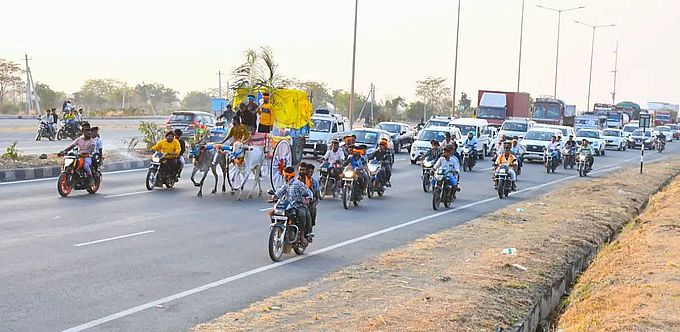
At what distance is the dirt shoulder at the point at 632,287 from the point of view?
944cm

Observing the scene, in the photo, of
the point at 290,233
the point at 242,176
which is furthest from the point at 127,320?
the point at 242,176

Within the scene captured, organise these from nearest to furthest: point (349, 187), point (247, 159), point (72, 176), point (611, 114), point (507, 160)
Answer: point (72, 176) < point (349, 187) < point (247, 159) < point (507, 160) < point (611, 114)

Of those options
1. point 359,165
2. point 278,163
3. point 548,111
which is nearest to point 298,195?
point 278,163

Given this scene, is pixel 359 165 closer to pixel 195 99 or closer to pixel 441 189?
pixel 441 189

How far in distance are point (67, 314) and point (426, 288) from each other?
13.3 ft

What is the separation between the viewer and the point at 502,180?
23734mm

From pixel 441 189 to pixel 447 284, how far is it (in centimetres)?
966

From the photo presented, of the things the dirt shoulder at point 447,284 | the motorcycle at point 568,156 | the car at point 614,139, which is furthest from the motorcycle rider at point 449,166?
the car at point 614,139

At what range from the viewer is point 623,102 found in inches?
4094

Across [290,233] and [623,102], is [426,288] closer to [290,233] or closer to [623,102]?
[290,233]

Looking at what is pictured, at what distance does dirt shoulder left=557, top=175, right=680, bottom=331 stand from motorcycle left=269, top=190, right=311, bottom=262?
3.76m

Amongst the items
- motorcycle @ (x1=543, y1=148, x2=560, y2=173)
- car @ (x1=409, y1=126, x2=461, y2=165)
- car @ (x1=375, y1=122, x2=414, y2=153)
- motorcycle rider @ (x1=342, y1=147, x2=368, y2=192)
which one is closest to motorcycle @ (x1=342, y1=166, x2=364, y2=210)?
motorcycle rider @ (x1=342, y1=147, x2=368, y2=192)

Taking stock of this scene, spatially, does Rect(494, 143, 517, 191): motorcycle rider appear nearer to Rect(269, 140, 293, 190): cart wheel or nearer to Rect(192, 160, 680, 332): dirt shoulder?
Rect(192, 160, 680, 332): dirt shoulder

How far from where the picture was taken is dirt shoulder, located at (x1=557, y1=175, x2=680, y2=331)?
9.44 meters
